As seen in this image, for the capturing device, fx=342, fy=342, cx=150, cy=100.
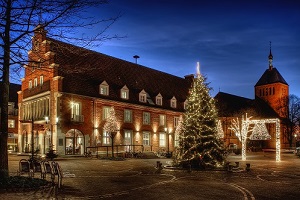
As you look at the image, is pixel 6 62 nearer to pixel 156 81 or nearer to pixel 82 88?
pixel 82 88

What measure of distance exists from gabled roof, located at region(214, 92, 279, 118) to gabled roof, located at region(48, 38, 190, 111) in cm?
1152

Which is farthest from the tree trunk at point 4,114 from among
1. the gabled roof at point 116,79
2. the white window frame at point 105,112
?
the white window frame at point 105,112

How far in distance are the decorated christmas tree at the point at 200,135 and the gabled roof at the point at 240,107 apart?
44019mm

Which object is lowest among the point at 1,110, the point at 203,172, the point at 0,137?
the point at 203,172

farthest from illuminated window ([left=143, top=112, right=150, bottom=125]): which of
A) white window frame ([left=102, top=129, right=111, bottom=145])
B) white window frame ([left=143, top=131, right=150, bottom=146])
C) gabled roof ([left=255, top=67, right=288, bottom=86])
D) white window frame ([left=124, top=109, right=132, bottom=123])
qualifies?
gabled roof ([left=255, top=67, right=288, bottom=86])

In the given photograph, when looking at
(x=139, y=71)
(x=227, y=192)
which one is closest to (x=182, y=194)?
(x=227, y=192)

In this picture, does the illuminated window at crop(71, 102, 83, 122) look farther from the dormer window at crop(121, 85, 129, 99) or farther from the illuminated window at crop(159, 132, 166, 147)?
the illuminated window at crop(159, 132, 166, 147)

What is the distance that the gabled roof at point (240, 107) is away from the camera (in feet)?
226

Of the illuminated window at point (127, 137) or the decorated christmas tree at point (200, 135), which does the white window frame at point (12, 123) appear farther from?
the decorated christmas tree at point (200, 135)

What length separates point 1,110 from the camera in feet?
43.4

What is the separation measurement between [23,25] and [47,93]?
2776 centimetres

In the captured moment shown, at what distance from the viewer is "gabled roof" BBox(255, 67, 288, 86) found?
284ft

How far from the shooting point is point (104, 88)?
140ft

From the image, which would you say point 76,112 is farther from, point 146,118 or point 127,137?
point 146,118
